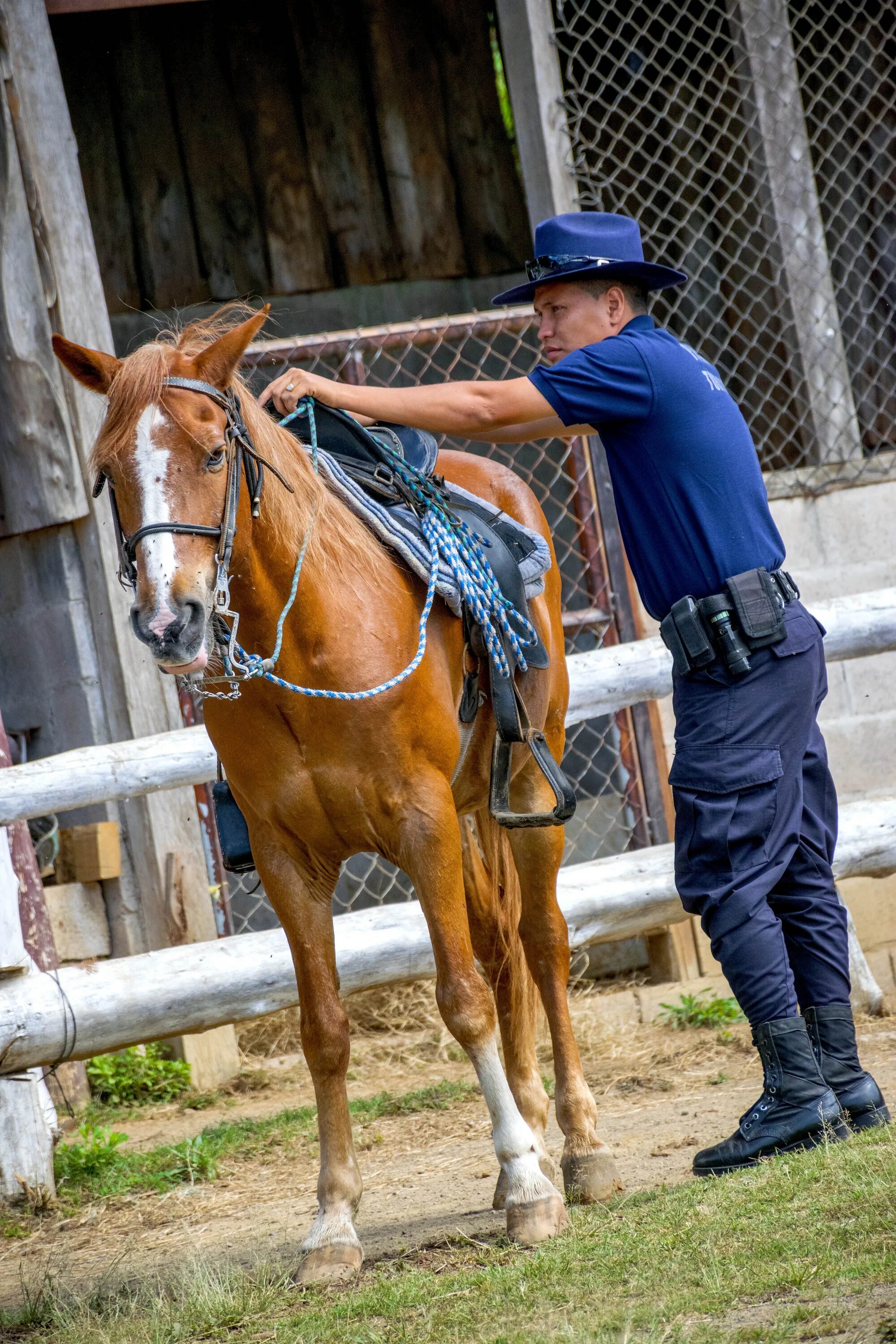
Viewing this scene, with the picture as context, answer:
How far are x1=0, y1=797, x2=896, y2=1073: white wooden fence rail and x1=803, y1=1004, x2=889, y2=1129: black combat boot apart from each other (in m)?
1.53

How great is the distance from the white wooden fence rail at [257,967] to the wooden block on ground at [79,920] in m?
1.28

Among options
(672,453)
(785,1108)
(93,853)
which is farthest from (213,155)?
(785,1108)

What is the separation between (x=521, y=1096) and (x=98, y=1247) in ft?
4.15

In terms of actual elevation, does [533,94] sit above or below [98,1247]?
above

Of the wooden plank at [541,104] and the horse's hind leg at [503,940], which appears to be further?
the wooden plank at [541,104]

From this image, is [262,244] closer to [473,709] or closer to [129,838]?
[129,838]

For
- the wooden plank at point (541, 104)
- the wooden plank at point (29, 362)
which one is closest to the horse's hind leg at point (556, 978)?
the wooden plank at point (29, 362)

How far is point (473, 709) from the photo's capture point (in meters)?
3.73

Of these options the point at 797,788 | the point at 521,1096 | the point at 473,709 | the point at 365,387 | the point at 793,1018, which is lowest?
the point at 521,1096

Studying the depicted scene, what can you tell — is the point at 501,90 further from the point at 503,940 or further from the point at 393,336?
the point at 503,940

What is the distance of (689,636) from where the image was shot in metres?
3.44

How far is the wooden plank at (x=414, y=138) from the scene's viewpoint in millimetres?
7695

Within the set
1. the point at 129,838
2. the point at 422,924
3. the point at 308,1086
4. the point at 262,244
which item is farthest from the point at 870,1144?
the point at 262,244

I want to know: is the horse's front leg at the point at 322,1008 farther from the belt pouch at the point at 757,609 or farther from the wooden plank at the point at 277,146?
the wooden plank at the point at 277,146
